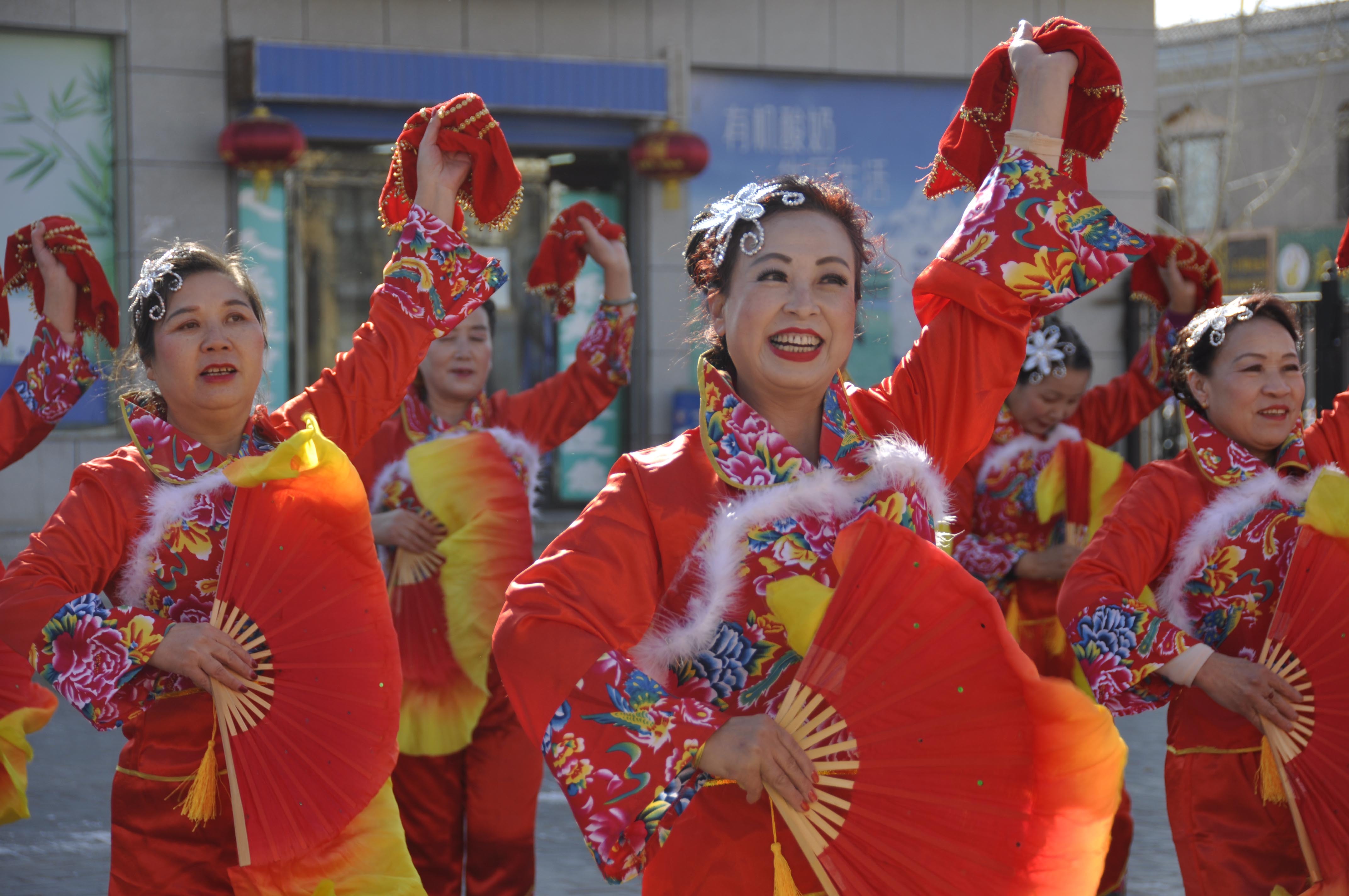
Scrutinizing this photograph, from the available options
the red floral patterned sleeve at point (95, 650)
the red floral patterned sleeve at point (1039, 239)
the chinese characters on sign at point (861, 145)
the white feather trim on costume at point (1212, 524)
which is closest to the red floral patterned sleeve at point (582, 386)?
the white feather trim on costume at point (1212, 524)

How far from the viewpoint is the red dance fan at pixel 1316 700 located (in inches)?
109

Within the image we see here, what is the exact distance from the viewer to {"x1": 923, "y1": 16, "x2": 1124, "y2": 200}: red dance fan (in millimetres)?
2312

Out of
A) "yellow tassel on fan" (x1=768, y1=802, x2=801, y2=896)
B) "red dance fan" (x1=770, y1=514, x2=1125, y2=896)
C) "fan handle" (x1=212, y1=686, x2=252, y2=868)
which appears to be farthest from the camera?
"fan handle" (x1=212, y1=686, x2=252, y2=868)

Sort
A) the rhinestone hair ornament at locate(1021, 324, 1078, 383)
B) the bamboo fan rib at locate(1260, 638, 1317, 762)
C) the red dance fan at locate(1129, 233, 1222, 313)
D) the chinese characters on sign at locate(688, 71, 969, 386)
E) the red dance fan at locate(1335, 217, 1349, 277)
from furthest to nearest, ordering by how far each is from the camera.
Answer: the chinese characters on sign at locate(688, 71, 969, 386)
the rhinestone hair ornament at locate(1021, 324, 1078, 383)
the red dance fan at locate(1129, 233, 1222, 313)
the red dance fan at locate(1335, 217, 1349, 277)
the bamboo fan rib at locate(1260, 638, 1317, 762)

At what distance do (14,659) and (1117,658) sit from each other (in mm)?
2760

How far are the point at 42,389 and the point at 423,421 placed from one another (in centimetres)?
102

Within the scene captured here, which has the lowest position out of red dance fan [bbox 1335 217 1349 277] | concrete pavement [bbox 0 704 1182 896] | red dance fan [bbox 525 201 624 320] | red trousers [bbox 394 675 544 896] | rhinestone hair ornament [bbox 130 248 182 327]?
concrete pavement [bbox 0 704 1182 896]

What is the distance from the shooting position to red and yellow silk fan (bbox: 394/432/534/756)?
4.02 meters

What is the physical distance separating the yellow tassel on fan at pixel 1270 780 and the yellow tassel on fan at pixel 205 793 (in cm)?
200

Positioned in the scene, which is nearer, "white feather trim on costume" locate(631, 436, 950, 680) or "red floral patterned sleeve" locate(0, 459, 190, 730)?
"white feather trim on costume" locate(631, 436, 950, 680)

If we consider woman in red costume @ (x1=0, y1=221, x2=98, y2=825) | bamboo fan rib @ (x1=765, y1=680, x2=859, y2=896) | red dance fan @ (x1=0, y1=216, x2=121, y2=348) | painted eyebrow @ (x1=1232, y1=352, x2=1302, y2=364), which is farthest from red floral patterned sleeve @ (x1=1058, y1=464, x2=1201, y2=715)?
woman in red costume @ (x1=0, y1=221, x2=98, y2=825)

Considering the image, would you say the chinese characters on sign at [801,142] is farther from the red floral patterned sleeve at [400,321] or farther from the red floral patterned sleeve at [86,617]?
the red floral patterned sleeve at [86,617]

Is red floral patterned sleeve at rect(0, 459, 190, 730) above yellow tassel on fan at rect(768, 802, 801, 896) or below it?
above

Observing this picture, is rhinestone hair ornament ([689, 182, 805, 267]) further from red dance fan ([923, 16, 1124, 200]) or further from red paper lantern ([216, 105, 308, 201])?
red paper lantern ([216, 105, 308, 201])
